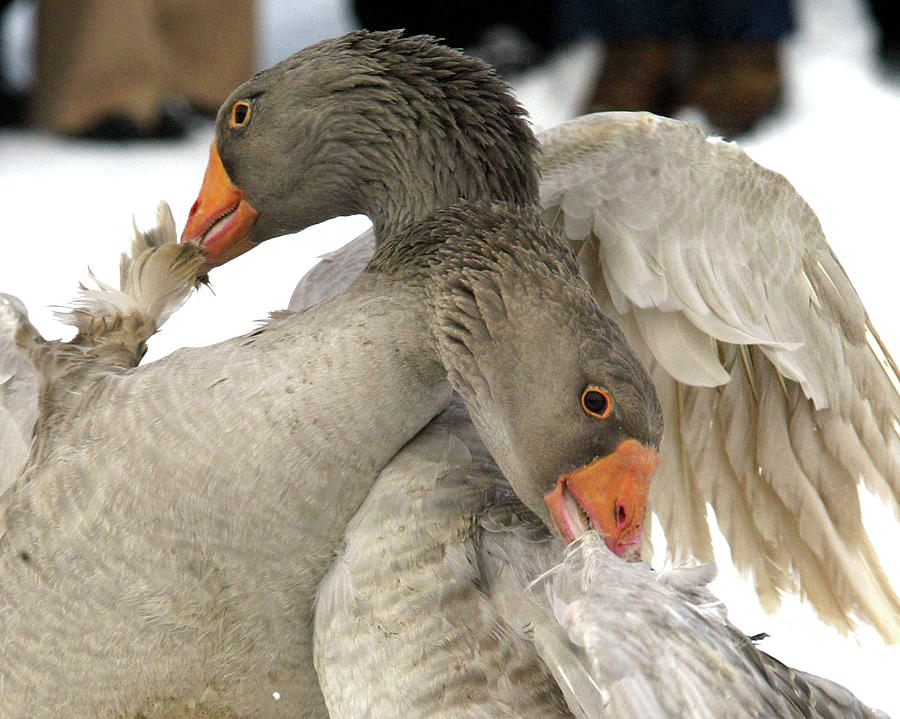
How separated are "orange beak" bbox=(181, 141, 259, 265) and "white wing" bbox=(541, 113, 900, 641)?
1.47ft

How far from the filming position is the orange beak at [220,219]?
192cm

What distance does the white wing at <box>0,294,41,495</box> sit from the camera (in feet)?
5.75

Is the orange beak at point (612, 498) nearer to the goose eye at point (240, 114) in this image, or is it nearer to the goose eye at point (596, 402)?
the goose eye at point (596, 402)

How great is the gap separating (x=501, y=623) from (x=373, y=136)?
0.65 m

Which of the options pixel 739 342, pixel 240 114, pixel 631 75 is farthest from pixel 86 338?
pixel 631 75

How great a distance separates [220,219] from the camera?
1.94 metres

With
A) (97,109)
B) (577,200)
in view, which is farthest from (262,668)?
(97,109)

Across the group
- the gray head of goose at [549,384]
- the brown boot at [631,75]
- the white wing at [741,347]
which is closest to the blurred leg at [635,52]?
the brown boot at [631,75]

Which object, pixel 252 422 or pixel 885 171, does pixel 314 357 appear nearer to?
pixel 252 422

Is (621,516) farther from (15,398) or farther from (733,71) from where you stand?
(733,71)

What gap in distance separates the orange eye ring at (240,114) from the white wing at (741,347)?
451 mm

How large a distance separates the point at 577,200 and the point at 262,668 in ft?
2.69

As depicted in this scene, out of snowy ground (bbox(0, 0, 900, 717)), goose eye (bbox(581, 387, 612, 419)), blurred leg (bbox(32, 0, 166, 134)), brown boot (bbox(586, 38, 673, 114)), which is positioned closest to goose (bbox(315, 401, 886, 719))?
goose eye (bbox(581, 387, 612, 419))

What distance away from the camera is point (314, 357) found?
166 cm
